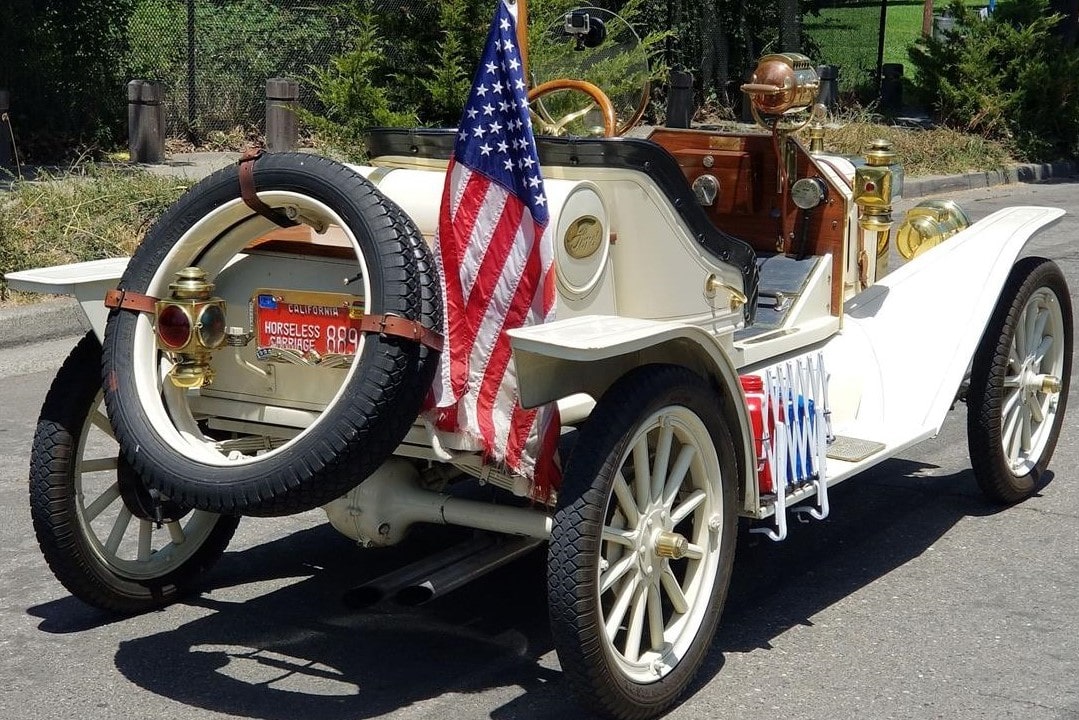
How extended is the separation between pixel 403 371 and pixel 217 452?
61 centimetres

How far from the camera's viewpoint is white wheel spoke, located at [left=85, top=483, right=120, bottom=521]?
422 centimetres

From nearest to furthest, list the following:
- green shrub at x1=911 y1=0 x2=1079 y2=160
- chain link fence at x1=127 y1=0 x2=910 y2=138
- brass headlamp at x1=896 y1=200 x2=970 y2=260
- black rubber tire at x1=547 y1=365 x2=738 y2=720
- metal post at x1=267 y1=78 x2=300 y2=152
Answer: black rubber tire at x1=547 y1=365 x2=738 y2=720
brass headlamp at x1=896 y1=200 x2=970 y2=260
metal post at x1=267 y1=78 x2=300 y2=152
chain link fence at x1=127 y1=0 x2=910 y2=138
green shrub at x1=911 y1=0 x2=1079 y2=160

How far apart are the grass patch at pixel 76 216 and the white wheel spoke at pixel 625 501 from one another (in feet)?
18.2

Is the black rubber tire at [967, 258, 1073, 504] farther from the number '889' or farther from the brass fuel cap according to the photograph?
the number '889'

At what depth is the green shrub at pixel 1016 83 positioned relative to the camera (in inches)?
699

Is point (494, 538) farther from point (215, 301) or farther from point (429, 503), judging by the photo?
point (215, 301)

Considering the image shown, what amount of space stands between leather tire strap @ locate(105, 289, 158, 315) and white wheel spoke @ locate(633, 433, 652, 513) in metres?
1.33

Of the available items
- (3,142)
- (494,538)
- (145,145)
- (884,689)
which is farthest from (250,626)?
(145,145)

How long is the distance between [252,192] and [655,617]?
154cm

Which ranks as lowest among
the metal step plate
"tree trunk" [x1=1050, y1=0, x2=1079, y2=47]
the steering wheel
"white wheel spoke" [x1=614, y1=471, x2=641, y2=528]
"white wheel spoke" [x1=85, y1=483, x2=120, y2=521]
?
"white wheel spoke" [x1=85, y1=483, x2=120, y2=521]

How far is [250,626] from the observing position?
4320 mm

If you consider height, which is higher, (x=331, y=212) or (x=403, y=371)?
(x=331, y=212)

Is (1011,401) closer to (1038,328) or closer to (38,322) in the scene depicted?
(1038,328)

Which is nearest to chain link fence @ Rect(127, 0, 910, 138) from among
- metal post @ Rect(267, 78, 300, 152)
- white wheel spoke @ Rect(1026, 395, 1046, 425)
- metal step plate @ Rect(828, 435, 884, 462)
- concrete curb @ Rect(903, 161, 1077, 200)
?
metal post @ Rect(267, 78, 300, 152)
